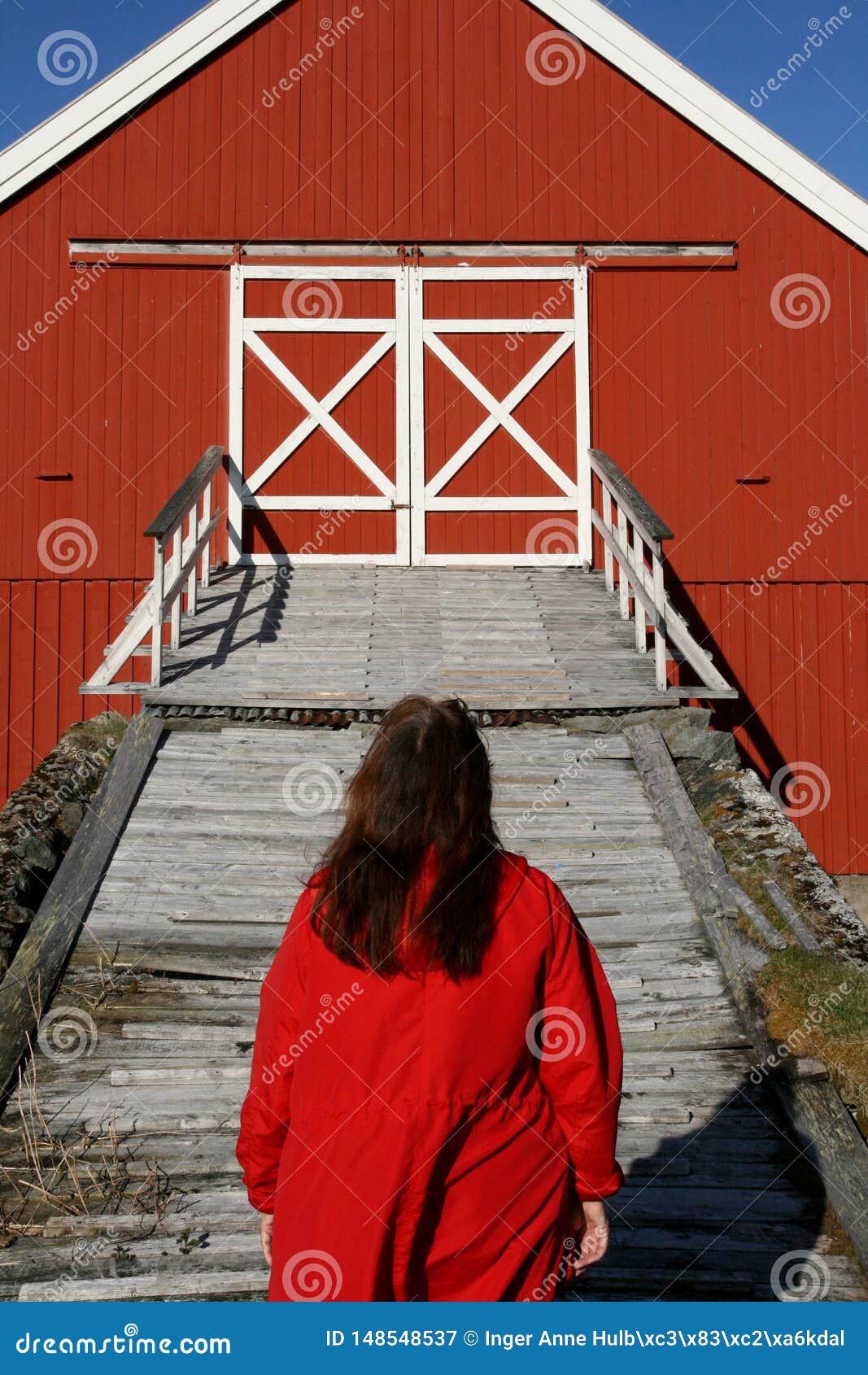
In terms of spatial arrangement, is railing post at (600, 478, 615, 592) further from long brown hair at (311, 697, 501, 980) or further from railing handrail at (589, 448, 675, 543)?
long brown hair at (311, 697, 501, 980)

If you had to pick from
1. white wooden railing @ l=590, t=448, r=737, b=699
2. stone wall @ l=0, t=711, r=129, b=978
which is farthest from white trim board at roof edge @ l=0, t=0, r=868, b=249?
stone wall @ l=0, t=711, r=129, b=978

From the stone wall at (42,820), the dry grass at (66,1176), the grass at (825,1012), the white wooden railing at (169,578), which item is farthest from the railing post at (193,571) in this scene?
the grass at (825,1012)

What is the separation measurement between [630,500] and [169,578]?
3.23 metres

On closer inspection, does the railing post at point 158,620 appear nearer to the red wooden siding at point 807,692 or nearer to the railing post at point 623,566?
the railing post at point 623,566

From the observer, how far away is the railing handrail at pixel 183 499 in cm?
623

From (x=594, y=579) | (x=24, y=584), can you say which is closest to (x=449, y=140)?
(x=594, y=579)

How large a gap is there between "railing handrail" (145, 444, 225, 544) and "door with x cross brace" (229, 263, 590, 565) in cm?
77

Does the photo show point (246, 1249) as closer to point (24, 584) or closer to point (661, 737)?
point (661, 737)

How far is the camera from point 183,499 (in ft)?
22.4

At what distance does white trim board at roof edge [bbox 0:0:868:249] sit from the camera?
8.74 meters

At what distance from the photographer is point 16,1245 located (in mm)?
3137

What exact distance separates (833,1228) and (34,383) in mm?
8086

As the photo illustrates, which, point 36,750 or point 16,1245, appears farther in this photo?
point 36,750

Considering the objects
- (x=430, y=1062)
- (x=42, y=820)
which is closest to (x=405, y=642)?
(x=42, y=820)
